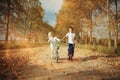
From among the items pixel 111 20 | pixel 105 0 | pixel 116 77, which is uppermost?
pixel 105 0

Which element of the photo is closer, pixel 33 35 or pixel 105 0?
pixel 105 0

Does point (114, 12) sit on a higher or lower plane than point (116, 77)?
higher

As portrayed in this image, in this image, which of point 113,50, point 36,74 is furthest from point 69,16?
point 36,74

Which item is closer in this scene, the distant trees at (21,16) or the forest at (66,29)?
the forest at (66,29)

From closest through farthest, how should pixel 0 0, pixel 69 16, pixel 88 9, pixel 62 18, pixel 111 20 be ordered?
1. pixel 111 20
2. pixel 0 0
3. pixel 88 9
4. pixel 69 16
5. pixel 62 18

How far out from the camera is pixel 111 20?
1137 inches

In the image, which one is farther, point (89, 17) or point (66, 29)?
point (66, 29)

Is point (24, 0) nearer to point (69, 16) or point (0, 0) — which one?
point (69, 16)

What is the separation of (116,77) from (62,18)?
A: 42.6 meters

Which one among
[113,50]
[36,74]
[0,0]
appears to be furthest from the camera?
[0,0]

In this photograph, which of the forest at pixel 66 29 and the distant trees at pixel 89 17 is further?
the distant trees at pixel 89 17

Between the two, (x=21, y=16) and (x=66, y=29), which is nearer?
(x=21, y=16)

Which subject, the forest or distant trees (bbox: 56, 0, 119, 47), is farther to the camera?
distant trees (bbox: 56, 0, 119, 47)

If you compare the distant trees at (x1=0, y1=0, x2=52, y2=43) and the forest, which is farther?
the distant trees at (x1=0, y1=0, x2=52, y2=43)
